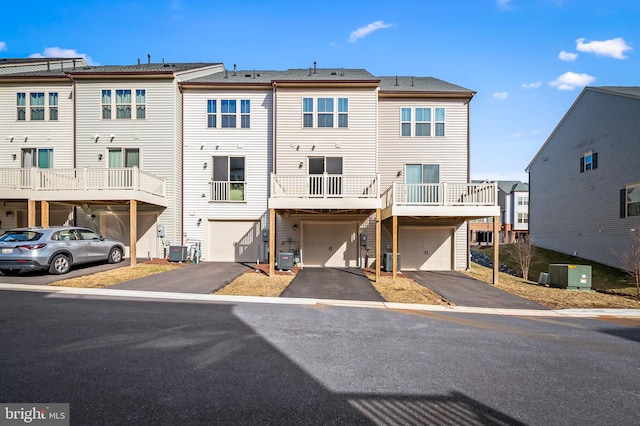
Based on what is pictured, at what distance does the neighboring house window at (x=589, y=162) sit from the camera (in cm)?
2038

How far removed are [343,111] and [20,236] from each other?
44.9 ft

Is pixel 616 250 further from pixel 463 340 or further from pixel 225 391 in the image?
pixel 225 391

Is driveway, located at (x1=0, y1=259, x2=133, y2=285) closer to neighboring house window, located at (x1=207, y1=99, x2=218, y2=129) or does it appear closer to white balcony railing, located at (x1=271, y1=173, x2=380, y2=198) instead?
white balcony railing, located at (x1=271, y1=173, x2=380, y2=198)

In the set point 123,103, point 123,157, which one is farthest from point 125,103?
point 123,157

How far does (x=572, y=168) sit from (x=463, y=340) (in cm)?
2315

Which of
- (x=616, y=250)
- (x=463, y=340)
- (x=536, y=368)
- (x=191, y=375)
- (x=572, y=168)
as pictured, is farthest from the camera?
(x=572, y=168)

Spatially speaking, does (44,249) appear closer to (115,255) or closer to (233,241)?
(115,255)

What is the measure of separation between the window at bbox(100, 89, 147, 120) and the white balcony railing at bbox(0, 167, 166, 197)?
11.7 feet

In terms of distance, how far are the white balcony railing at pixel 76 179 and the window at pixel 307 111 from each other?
785 cm

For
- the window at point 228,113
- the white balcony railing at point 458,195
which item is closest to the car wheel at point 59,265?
the window at point 228,113

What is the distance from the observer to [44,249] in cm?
1071

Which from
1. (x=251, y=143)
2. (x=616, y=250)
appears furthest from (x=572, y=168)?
(x=251, y=143)

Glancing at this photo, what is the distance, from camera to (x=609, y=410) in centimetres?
359

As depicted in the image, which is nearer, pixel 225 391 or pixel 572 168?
pixel 225 391
